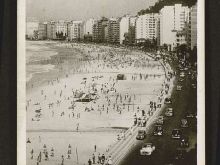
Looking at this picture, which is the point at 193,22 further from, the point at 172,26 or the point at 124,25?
the point at 124,25

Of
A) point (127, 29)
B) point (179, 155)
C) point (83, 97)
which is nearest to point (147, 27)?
point (127, 29)

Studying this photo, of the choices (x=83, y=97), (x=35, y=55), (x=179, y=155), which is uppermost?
(x=35, y=55)

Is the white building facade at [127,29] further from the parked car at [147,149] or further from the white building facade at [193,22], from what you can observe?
the parked car at [147,149]

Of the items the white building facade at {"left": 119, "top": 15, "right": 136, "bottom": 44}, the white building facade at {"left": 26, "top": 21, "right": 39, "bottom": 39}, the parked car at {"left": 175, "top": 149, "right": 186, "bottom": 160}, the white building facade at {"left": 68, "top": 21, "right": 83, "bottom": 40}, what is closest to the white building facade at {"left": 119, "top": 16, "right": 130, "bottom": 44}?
the white building facade at {"left": 119, "top": 15, "right": 136, "bottom": 44}

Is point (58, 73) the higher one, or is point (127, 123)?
point (58, 73)
